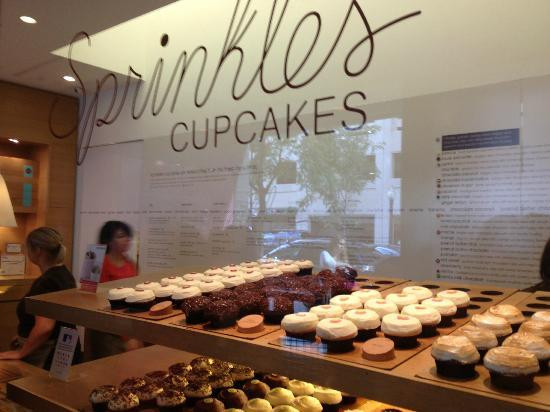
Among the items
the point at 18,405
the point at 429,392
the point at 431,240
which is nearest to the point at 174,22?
the point at 431,240

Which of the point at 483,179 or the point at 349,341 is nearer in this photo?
the point at 349,341

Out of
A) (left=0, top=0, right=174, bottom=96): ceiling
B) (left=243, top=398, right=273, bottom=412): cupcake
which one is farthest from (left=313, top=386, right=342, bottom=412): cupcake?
(left=0, top=0, right=174, bottom=96): ceiling

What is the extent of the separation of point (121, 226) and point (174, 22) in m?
1.61

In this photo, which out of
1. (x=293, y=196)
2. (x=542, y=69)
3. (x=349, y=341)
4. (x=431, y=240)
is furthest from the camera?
(x=293, y=196)

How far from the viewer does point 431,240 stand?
2.39 metres

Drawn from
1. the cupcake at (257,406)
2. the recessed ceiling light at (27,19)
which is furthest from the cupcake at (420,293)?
the recessed ceiling light at (27,19)

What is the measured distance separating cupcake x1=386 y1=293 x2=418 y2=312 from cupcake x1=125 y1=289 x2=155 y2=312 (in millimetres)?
735

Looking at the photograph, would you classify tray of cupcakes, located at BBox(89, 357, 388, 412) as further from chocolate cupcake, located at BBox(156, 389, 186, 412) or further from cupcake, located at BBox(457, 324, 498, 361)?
cupcake, located at BBox(457, 324, 498, 361)

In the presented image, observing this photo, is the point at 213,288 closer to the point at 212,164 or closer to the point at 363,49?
the point at 363,49

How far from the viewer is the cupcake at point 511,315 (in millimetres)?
1095

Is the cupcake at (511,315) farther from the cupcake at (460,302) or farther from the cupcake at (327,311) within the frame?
the cupcake at (327,311)

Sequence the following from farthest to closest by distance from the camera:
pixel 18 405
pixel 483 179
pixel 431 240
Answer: pixel 431 240, pixel 483 179, pixel 18 405

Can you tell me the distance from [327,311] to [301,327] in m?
0.12

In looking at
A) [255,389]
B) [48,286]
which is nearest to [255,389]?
[255,389]
